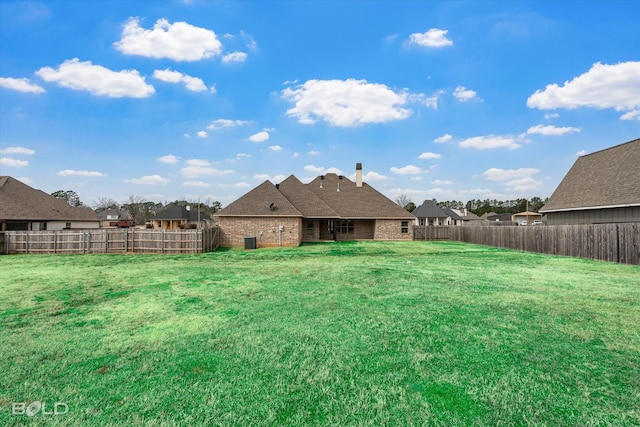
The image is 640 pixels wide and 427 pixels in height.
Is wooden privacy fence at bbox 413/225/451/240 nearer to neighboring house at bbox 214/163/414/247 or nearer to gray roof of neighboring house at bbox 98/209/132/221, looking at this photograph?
neighboring house at bbox 214/163/414/247

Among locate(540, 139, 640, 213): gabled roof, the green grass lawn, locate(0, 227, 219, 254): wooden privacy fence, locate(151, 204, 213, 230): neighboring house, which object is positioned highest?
locate(540, 139, 640, 213): gabled roof

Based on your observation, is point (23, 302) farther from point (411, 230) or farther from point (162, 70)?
point (411, 230)

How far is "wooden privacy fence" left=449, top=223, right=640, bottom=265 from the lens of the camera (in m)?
12.7

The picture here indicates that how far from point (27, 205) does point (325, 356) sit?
37.2 m

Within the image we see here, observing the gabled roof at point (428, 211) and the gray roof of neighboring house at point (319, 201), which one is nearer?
the gray roof of neighboring house at point (319, 201)

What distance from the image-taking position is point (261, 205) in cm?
2308

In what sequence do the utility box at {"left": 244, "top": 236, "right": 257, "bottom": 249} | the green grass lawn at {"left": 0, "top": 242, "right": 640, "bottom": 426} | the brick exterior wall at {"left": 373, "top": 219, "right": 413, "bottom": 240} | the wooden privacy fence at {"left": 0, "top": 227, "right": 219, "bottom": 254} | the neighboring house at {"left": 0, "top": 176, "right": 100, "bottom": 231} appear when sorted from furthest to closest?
the brick exterior wall at {"left": 373, "top": 219, "right": 413, "bottom": 240}, the neighboring house at {"left": 0, "top": 176, "right": 100, "bottom": 231}, the utility box at {"left": 244, "top": 236, "right": 257, "bottom": 249}, the wooden privacy fence at {"left": 0, "top": 227, "right": 219, "bottom": 254}, the green grass lawn at {"left": 0, "top": 242, "right": 640, "bottom": 426}

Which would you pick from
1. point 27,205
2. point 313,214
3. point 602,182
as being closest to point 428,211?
point 313,214

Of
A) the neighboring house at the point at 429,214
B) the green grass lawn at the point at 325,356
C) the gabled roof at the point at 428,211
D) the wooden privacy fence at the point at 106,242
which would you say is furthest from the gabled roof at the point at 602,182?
the wooden privacy fence at the point at 106,242

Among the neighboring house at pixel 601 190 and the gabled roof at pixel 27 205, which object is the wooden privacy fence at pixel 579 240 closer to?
the neighboring house at pixel 601 190

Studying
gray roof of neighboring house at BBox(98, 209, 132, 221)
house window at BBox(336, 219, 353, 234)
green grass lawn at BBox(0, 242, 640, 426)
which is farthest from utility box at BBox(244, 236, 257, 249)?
gray roof of neighboring house at BBox(98, 209, 132, 221)

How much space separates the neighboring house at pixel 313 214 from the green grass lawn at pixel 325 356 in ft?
48.5

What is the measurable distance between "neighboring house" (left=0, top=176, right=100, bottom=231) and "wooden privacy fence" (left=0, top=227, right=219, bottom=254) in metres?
10.7

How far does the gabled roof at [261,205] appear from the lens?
2248 cm
